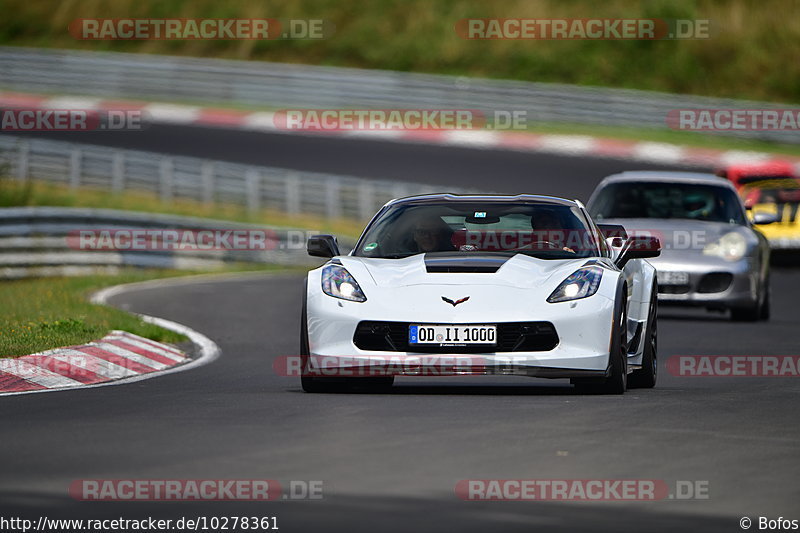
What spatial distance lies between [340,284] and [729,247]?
8115 mm

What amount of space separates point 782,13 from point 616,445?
4714 cm

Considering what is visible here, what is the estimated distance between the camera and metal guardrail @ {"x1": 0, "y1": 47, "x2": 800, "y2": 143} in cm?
4097

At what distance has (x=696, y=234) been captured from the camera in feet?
58.5

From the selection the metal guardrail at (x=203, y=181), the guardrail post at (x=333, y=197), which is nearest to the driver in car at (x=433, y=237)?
the metal guardrail at (x=203, y=181)

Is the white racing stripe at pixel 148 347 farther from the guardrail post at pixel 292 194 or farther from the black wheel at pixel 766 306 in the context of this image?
the guardrail post at pixel 292 194

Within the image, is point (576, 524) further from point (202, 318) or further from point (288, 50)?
point (288, 50)

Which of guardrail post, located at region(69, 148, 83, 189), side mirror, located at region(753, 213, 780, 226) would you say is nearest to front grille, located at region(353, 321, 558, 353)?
side mirror, located at region(753, 213, 780, 226)

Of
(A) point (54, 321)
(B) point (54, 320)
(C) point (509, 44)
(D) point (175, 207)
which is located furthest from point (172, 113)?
(A) point (54, 321)

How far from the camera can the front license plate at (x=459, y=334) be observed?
10195 mm

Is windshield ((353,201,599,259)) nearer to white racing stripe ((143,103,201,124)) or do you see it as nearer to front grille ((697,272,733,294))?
front grille ((697,272,733,294))

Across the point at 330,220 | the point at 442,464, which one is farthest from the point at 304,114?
the point at 442,464

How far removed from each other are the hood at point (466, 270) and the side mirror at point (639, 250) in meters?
0.82

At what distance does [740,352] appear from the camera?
14.5 m

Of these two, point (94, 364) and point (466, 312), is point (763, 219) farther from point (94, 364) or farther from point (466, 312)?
point (466, 312)
